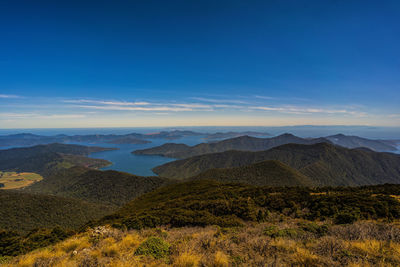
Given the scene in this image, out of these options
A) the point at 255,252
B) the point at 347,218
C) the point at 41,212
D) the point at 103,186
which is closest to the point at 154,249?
the point at 255,252

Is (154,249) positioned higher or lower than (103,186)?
higher

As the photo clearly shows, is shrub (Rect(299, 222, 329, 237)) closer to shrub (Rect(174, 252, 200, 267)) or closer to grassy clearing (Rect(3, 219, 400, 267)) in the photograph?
grassy clearing (Rect(3, 219, 400, 267))

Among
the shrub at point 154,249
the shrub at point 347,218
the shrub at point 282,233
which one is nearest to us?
the shrub at point 154,249

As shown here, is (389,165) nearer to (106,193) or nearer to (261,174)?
(261,174)

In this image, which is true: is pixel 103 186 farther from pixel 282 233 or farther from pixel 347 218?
pixel 347 218

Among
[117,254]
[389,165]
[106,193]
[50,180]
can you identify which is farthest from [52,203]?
[389,165]

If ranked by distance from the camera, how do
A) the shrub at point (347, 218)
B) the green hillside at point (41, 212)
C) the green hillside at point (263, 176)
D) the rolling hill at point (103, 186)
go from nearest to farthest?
1. the shrub at point (347, 218)
2. the green hillside at point (41, 212)
3. the green hillside at point (263, 176)
4. the rolling hill at point (103, 186)

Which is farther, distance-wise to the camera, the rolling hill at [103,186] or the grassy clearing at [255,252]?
the rolling hill at [103,186]

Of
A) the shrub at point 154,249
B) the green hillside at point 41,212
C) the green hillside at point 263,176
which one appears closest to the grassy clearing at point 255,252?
the shrub at point 154,249

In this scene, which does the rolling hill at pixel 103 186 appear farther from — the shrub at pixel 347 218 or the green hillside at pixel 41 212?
the shrub at pixel 347 218
